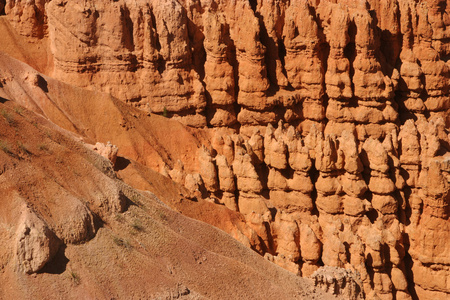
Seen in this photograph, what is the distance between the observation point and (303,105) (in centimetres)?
3947

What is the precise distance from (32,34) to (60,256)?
21.5m

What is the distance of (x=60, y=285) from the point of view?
56.2 ft

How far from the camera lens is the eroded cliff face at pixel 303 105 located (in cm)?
3291

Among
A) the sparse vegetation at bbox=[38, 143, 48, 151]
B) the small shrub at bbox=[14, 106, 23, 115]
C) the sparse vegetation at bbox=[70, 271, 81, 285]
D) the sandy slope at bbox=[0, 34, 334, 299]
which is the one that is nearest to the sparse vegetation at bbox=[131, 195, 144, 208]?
the sandy slope at bbox=[0, 34, 334, 299]

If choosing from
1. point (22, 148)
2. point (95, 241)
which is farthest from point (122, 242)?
point (22, 148)

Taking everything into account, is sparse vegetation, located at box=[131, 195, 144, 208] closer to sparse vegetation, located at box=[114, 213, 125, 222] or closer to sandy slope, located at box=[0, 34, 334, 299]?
sandy slope, located at box=[0, 34, 334, 299]

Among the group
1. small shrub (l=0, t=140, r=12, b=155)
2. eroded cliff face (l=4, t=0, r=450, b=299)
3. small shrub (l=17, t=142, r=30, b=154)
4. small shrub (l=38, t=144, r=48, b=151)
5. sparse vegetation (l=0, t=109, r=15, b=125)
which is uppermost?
sparse vegetation (l=0, t=109, r=15, b=125)

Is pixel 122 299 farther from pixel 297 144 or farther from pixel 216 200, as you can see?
pixel 297 144

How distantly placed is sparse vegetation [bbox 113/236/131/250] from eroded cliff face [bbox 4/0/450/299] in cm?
1219

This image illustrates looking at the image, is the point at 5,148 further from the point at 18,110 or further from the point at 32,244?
the point at 18,110

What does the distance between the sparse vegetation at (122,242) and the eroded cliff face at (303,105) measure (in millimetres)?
12194

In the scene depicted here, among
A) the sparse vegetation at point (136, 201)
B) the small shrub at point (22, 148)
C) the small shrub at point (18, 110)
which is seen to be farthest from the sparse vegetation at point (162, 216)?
the small shrub at point (18, 110)

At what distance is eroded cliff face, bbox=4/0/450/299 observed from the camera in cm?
3291

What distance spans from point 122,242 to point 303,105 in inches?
864
